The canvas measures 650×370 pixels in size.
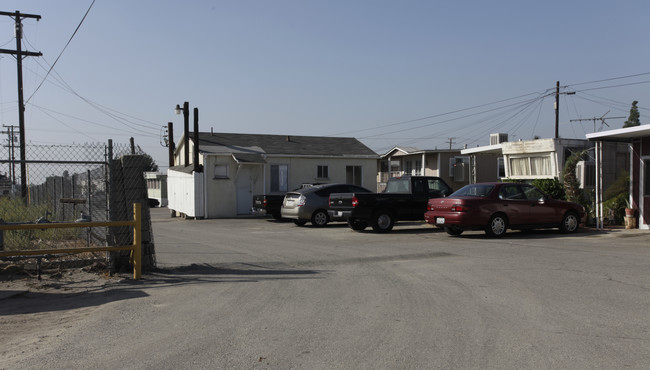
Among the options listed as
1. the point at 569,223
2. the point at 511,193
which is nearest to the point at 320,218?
the point at 511,193

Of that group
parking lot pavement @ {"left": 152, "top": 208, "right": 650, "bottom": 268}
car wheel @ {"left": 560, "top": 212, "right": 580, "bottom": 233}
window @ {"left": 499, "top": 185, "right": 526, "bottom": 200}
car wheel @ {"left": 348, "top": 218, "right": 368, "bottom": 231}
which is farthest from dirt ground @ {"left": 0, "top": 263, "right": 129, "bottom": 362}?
car wheel @ {"left": 560, "top": 212, "right": 580, "bottom": 233}

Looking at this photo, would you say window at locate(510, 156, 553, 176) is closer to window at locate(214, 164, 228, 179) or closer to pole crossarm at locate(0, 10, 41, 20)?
window at locate(214, 164, 228, 179)

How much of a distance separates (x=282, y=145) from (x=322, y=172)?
294cm

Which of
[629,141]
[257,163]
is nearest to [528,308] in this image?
[629,141]

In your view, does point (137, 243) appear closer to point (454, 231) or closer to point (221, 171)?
point (454, 231)

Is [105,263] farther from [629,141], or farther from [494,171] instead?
[494,171]

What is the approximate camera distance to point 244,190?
27172 millimetres

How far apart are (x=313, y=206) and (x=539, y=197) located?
25.7ft

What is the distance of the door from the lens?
2702 cm

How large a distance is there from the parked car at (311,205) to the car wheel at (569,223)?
6651mm

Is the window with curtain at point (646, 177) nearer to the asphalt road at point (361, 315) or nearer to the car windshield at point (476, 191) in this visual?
the car windshield at point (476, 191)

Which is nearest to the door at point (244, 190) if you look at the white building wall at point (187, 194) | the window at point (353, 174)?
the white building wall at point (187, 194)

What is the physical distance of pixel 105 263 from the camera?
9.21 metres

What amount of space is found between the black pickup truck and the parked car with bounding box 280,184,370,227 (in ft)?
6.19
